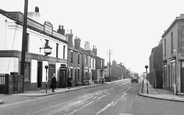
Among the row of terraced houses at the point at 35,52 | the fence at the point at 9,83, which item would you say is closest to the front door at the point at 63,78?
the row of terraced houses at the point at 35,52

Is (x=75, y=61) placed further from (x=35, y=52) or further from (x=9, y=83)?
(x=9, y=83)

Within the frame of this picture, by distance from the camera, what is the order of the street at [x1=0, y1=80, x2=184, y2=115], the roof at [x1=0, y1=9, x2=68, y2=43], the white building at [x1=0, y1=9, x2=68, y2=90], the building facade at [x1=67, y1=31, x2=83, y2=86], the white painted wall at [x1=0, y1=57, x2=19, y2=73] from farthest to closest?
the building facade at [x1=67, y1=31, x2=83, y2=86]
the roof at [x1=0, y1=9, x2=68, y2=43]
the white building at [x1=0, y1=9, x2=68, y2=90]
the white painted wall at [x1=0, y1=57, x2=19, y2=73]
the street at [x1=0, y1=80, x2=184, y2=115]

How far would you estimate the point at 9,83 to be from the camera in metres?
18.3

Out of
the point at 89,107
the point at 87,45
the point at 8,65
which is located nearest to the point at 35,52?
the point at 8,65

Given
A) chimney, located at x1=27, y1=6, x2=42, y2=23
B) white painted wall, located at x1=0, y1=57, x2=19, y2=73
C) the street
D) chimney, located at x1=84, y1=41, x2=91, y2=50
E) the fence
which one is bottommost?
the street

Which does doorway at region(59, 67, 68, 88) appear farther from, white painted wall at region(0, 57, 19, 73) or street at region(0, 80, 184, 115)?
street at region(0, 80, 184, 115)

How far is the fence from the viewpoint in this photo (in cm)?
1828

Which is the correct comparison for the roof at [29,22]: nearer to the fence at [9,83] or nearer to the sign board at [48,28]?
the sign board at [48,28]

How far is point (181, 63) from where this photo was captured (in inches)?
822

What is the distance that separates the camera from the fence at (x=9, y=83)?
1828 cm

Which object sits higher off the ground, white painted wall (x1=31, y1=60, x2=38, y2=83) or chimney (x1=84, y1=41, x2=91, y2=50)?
chimney (x1=84, y1=41, x2=91, y2=50)

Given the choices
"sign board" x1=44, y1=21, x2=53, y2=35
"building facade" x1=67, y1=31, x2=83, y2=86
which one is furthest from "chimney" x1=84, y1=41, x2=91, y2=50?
"sign board" x1=44, y1=21, x2=53, y2=35

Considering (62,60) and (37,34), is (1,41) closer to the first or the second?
(37,34)

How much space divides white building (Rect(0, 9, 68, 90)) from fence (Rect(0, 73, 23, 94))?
1549mm
